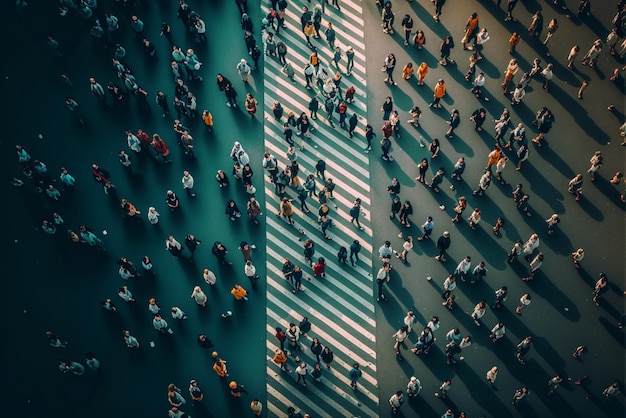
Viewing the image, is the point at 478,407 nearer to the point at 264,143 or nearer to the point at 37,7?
the point at 264,143

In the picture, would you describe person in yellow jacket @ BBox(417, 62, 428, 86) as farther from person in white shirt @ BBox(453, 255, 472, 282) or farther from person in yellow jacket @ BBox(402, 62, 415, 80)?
person in white shirt @ BBox(453, 255, 472, 282)

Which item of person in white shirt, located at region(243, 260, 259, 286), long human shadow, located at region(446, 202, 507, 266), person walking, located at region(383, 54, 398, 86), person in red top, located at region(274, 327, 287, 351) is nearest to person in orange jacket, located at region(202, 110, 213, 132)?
person in white shirt, located at region(243, 260, 259, 286)

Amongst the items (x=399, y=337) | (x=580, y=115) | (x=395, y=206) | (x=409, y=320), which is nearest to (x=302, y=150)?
(x=395, y=206)

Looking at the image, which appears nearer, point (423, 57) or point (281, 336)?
point (281, 336)

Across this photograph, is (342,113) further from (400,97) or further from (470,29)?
(470,29)

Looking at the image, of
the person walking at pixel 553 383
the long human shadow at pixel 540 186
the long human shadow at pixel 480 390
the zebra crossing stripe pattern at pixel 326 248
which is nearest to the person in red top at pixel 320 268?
the zebra crossing stripe pattern at pixel 326 248
